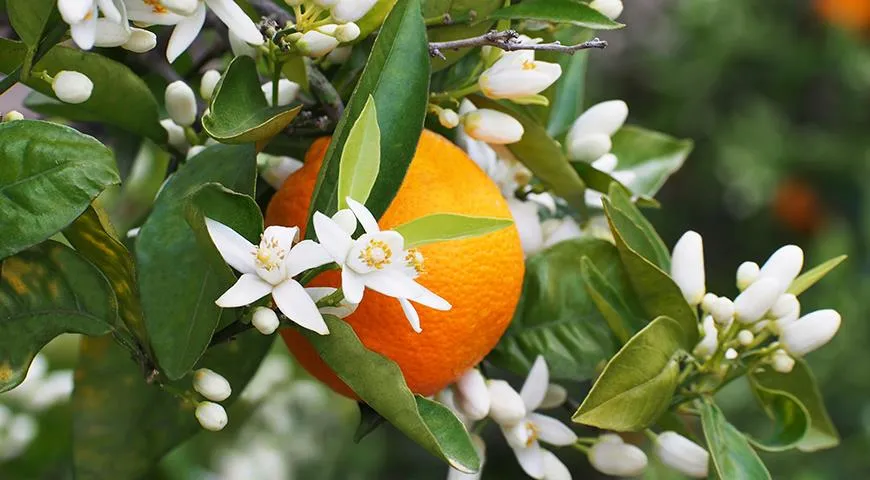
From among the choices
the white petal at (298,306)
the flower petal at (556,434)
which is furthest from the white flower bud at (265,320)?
the flower petal at (556,434)

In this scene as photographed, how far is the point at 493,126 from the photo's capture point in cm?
59

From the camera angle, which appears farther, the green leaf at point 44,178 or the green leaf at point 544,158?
the green leaf at point 544,158

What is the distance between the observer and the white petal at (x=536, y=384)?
638 millimetres

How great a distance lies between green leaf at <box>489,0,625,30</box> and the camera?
556mm

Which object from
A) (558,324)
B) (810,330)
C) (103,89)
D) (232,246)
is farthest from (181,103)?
(810,330)

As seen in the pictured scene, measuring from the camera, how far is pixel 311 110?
0.59 m

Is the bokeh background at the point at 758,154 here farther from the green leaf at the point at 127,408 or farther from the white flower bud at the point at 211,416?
the white flower bud at the point at 211,416

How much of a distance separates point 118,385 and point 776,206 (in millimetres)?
1631

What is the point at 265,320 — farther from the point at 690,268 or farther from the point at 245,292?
the point at 690,268

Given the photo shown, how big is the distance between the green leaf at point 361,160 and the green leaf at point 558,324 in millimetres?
214

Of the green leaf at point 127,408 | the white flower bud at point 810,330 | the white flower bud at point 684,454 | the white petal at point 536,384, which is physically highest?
the white flower bud at point 810,330

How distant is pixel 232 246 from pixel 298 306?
4cm

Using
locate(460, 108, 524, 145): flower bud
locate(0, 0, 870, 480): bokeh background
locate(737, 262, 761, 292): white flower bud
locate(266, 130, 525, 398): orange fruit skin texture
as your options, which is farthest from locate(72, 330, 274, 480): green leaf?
locate(0, 0, 870, 480): bokeh background

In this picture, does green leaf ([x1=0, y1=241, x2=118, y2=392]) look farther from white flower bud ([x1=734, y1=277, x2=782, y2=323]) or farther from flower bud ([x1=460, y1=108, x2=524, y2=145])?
white flower bud ([x1=734, y1=277, x2=782, y2=323])
